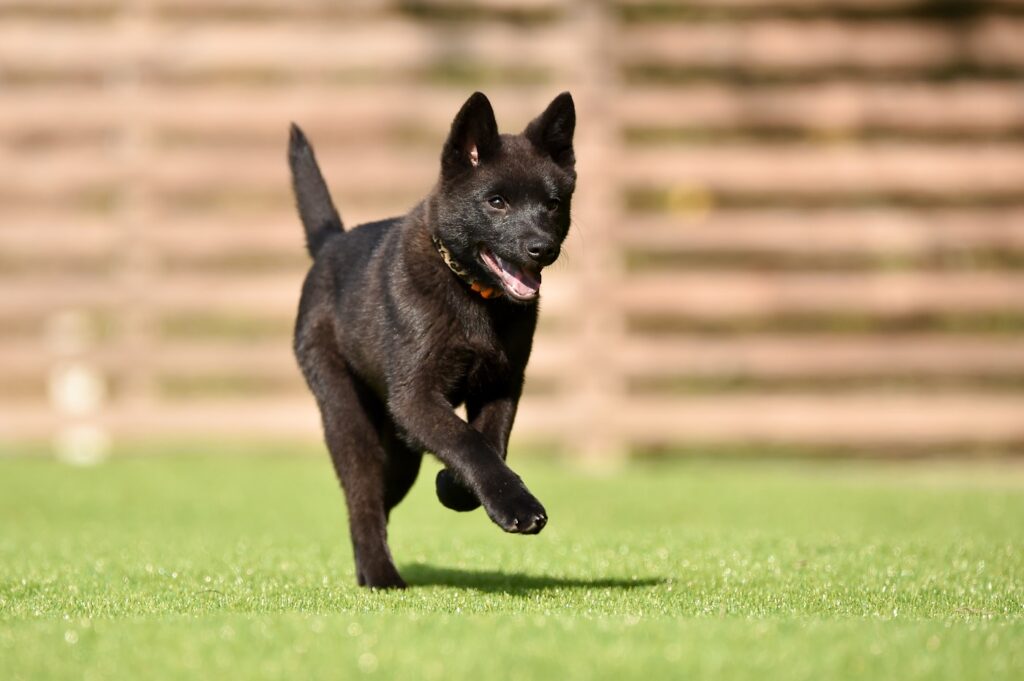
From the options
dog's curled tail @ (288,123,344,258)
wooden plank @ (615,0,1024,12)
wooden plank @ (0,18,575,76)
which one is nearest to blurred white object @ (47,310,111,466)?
Result: wooden plank @ (0,18,575,76)

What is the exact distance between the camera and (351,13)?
8.55 metres

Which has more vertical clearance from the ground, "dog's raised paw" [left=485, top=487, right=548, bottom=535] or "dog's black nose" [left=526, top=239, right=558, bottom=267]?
"dog's black nose" [left=526, top=239, right=558, bottom=267]

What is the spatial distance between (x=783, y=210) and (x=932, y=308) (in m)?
0.94

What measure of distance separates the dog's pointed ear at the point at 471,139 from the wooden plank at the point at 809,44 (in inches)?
182

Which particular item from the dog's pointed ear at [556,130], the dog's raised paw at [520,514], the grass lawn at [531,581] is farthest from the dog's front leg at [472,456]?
the dog's pointed ear at [556,130]

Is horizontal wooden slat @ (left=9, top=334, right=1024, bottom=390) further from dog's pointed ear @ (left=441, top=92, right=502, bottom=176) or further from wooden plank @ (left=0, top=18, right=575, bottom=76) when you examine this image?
dog's pointed ear @ (left=441, top=92, right=502, bottom=176)

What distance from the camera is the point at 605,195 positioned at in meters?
8.20

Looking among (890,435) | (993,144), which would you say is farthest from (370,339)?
(993,144)

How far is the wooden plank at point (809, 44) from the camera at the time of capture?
831cm

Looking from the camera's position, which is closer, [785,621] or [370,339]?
[785,621]

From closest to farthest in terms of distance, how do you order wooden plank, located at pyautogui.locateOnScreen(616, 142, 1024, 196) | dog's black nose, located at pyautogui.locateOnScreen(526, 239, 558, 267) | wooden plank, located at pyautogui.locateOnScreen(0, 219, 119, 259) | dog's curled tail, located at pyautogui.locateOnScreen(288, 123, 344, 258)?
dog's black nose, located at pyautogui.locateOnScreen(526, 239, 558, 267)
dog's curled tail, located at pyautogui.locateOnScreen(288, 123, 344, 258)
wooden plank, located at pyautogui.locateOnScreen(616, 142, 1024, 196)
wooden plank, located at pyautogui.locateOnScreen(0, 219, 119, 259)

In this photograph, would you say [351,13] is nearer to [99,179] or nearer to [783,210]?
[99,179]

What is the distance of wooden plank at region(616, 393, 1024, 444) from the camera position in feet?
26.6

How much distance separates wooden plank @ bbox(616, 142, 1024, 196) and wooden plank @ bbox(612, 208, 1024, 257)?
15 cm
